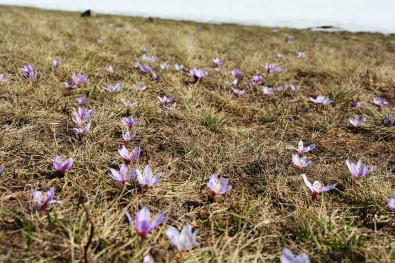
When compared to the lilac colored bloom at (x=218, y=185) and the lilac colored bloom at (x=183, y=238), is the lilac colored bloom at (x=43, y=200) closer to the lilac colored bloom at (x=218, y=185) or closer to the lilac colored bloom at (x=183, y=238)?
the lilac colored bloom at (x=183, y=238)

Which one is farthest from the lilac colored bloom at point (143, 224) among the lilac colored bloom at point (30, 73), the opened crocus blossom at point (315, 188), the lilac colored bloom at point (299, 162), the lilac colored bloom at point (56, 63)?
the lilac colored bloom at point (56, 63)

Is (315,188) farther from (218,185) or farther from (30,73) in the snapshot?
(30,73)

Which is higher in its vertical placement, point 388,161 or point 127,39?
point 127,39

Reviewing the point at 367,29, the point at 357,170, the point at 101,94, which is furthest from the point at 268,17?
the point at 357,170

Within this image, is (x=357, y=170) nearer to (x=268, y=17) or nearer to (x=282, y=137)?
(x=282, y=137)

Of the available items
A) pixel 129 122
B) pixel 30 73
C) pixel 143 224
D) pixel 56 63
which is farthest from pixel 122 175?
pixel 56 63
